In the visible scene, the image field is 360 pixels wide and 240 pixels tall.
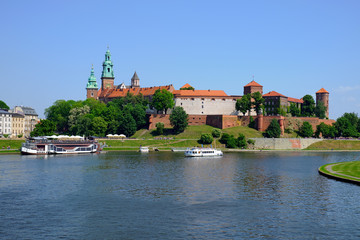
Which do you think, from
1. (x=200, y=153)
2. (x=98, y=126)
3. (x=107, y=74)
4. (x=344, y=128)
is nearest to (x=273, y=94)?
(x=344, y=128)

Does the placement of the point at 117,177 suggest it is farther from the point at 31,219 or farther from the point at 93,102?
the point at 93,102

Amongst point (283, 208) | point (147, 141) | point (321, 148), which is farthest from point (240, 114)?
point (283, 208)

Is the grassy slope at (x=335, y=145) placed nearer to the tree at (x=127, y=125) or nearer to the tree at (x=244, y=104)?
the tree at (x=244, y=104)

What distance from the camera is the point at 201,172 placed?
5906 cm

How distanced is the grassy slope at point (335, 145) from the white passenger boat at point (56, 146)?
6546cm

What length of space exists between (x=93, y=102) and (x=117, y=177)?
102417 millimetres

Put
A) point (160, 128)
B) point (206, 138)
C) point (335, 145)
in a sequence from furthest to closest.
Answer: point (335, 145), point (160, 128), point (206, 138)

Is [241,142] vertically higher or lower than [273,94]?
lower

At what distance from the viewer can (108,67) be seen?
18212cm

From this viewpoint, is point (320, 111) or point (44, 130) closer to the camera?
point (44, 130)

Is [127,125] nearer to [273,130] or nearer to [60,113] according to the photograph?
[60,113]

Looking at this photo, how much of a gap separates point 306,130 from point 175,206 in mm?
104645

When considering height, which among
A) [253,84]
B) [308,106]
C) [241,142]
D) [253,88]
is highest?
[253,84]

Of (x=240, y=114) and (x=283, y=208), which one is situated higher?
(x=240, y=114)
